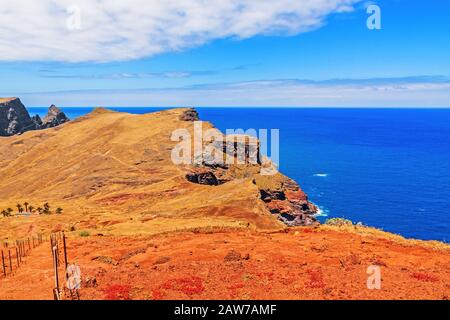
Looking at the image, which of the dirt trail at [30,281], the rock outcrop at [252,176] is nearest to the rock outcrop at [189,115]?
the rock outcrop at [252,176]

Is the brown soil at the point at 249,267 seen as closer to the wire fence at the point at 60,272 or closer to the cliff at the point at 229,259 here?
the cliff at the point at 229,259

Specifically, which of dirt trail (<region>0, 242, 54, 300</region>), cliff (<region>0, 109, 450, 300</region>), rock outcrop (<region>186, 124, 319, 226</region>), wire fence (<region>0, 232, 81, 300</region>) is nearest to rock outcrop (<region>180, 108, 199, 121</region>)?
rock outcrop (<region>186, 124, 319, 226</region>)

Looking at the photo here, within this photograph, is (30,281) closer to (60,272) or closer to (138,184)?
(60,272)

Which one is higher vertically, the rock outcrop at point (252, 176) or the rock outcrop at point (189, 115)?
the rock outcrop at point (189, 115)

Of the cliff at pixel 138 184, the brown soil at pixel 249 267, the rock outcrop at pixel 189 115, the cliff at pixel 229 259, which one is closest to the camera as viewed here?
the brown soil at pixel 249 267

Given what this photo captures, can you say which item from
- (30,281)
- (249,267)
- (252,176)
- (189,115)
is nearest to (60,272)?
(30,281)

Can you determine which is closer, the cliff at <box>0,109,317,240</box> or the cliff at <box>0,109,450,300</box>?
the cliff at <box>0,109,450,300</box>

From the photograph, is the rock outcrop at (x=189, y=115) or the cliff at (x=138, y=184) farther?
the rock outcrop at (x=189, y=115)

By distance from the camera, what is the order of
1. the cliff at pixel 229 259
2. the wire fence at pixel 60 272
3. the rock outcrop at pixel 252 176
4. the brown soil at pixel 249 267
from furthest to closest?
the rock outcrop at pixel 252 176, the cliff at pixel 229 259, the brown soil at pixel 249 267, the wire fence at pixel 60 272

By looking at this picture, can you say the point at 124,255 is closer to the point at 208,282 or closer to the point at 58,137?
the point at 208,282

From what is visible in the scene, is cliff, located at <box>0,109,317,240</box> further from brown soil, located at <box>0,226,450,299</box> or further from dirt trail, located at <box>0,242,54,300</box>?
dirt trail, located at <box>0,242,54,300</box>
